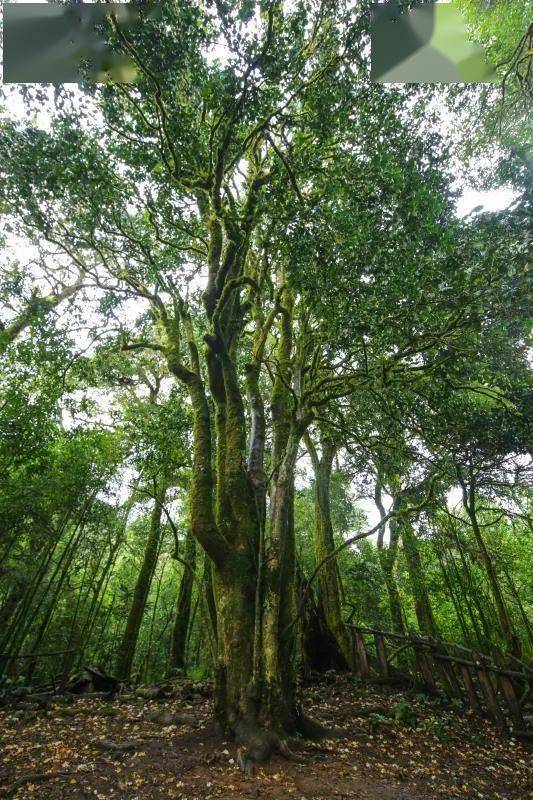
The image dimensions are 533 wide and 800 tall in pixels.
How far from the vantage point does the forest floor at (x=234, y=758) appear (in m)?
3.96

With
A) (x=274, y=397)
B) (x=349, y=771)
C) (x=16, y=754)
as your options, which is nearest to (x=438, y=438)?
(x=274, y=397)

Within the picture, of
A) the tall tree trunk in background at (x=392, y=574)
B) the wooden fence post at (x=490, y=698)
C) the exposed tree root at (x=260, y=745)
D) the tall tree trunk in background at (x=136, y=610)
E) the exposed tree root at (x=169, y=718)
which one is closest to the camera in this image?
the exposed tree root at (x=260, y=745)

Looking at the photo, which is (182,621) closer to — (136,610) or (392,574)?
(136,610)

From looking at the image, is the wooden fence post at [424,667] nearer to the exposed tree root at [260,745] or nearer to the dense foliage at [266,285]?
the dense foliage at [266,285]

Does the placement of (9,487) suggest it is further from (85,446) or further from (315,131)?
(315,131)

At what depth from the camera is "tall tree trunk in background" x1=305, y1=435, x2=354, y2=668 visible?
914 cm

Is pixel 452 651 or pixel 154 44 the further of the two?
pixel 452 651

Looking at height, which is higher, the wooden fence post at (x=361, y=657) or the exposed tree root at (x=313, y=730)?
the wooden fence post at (x=361, y=657)

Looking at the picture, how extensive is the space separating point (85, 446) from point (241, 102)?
338 inches

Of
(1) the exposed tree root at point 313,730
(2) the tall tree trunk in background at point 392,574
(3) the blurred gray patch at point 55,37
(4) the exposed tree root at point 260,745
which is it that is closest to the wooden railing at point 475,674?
(1) the exposed tree root at point 313,730

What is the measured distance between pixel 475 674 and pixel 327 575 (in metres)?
3.58

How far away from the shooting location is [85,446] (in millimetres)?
10258

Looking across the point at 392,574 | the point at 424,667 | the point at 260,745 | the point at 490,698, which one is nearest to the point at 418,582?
the point at 392,574

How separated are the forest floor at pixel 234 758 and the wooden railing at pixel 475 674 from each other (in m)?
0.37
